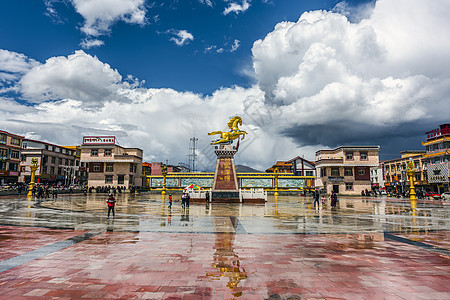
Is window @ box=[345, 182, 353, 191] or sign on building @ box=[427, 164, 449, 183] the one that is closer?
sign on building @ box=[427, 164, 449, 183]

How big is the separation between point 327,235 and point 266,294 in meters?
6.59

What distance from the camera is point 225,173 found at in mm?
33562

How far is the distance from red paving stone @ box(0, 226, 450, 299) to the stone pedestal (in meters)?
22.6

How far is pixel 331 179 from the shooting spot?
175ft

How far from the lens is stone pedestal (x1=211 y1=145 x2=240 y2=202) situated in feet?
106

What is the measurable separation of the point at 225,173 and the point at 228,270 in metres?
27.8

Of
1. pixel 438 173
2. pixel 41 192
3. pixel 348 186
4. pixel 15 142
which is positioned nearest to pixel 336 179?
pixel 348 186

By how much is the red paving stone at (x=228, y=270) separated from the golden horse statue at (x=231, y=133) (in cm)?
2607

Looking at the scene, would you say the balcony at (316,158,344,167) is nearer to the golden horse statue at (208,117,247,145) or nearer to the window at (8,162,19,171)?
the golden horse statue at (208,117,247,145)

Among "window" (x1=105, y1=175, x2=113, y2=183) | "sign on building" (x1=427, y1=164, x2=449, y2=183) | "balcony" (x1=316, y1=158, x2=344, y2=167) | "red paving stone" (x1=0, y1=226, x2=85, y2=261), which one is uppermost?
"balcony" (x1=316, y1=158, x2=344, y2=167)

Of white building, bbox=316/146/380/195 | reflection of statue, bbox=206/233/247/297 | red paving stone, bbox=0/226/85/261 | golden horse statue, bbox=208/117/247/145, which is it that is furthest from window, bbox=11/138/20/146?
white building, bbox=316/146/380/195

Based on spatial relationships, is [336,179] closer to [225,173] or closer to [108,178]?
[225,173]

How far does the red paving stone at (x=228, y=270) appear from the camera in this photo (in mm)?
4641

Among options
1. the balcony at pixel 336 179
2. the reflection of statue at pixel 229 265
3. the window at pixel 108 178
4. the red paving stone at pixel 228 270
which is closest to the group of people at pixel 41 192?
the window at pixel 108 178
